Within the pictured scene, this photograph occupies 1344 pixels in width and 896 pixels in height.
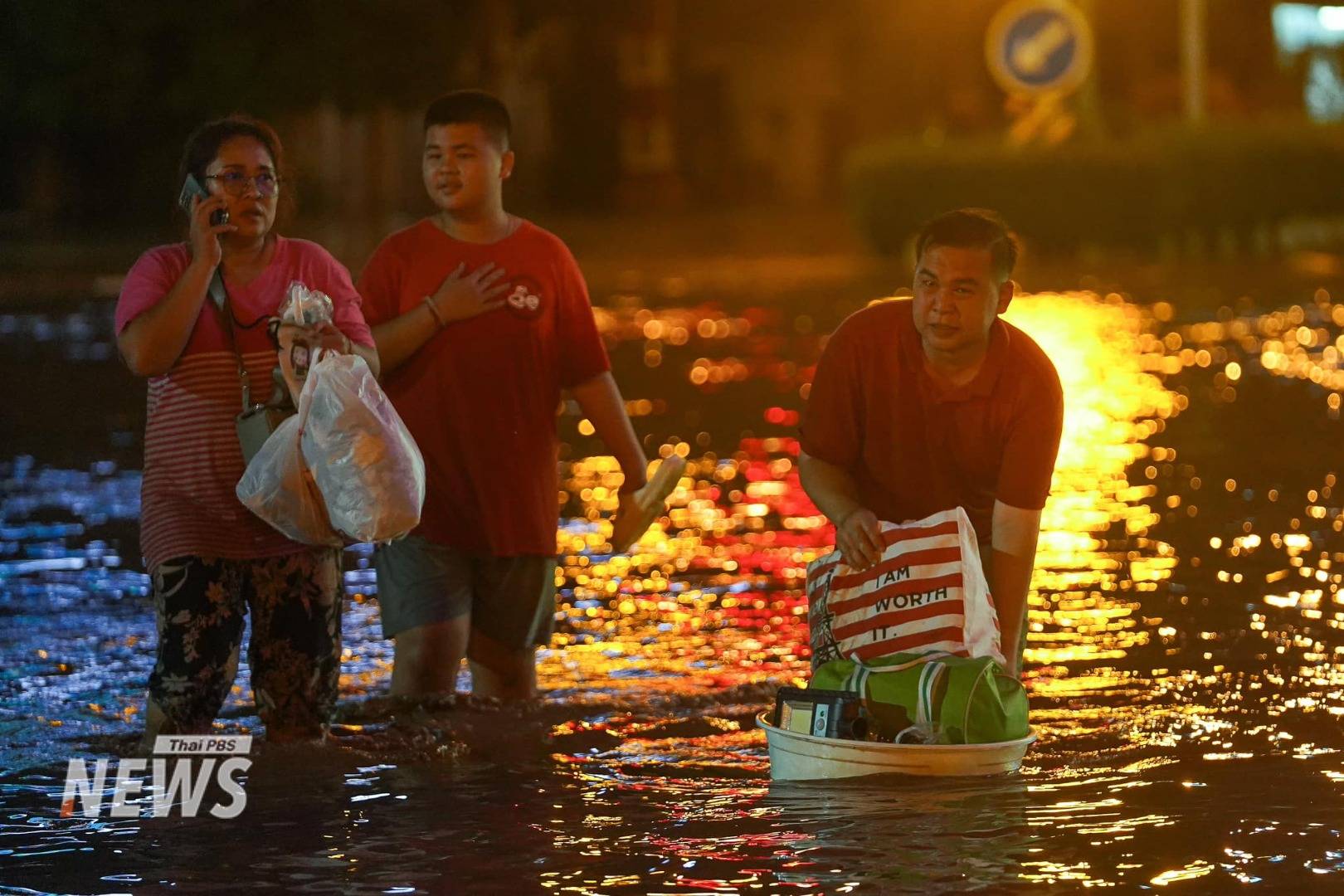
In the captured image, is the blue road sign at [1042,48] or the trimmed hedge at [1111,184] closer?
the blue road sign at [1042,48]

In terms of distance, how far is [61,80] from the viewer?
119ft

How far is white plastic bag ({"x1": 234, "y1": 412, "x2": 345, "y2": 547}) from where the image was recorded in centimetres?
598

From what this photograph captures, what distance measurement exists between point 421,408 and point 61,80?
3096 centimetres

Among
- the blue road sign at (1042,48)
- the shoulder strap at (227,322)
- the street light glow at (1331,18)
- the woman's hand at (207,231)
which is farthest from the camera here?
the street light glow at (1331,18)

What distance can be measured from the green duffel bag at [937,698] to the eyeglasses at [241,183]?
76.3 inches

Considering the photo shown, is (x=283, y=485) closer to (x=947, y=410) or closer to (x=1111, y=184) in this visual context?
(x=947, y=410)

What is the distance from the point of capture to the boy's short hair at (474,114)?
7.03m

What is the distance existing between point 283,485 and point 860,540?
142 cm

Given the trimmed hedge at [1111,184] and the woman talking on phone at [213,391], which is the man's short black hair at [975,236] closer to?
the woman talking on phone at [213,391]

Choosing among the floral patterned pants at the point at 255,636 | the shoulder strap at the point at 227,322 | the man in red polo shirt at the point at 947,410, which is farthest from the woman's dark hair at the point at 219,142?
the man in red polo shirt at the point at 947,410

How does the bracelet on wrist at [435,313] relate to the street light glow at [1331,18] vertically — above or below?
below

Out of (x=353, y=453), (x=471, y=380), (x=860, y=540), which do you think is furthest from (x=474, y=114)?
(x=860, y=540)

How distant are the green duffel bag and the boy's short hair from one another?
2.07 meters

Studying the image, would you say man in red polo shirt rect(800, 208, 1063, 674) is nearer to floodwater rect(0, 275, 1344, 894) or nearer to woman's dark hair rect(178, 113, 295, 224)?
floodwater rect(0, 275, 1344, 894)
